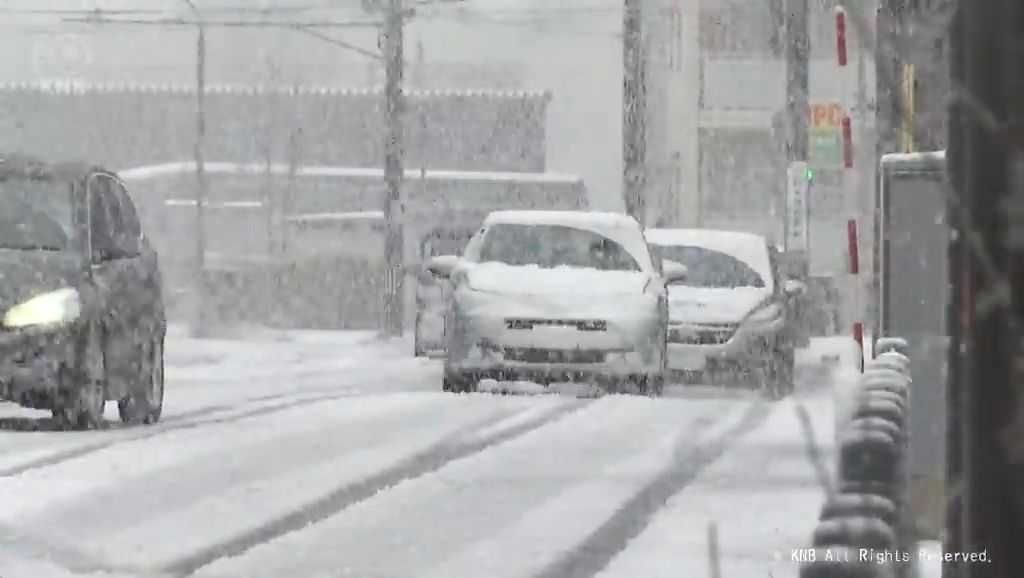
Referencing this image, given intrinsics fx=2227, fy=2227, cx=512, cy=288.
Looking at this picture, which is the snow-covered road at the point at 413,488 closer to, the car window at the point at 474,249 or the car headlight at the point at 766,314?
the car window at the point at 474,249

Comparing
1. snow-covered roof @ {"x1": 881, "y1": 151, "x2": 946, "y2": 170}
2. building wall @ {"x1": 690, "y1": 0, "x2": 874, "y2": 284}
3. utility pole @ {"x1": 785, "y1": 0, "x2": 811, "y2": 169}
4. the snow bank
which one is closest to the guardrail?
snow-covered roof @ {"x1": 881, "y1": 151, "x2": 946, "y2": 170}

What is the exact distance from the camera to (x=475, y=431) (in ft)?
44.2

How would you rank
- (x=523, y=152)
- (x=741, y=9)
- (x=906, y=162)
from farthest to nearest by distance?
(x=523, y=152)
(x=741, y=9)
(x=906, y=162)

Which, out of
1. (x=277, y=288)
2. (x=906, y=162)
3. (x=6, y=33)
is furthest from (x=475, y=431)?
(x=6, y=33)

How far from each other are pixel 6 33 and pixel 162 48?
4878 millimetres

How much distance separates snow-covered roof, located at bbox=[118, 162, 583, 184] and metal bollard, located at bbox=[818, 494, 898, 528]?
47586mm

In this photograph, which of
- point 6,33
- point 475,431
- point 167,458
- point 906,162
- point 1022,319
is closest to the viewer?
point 1022,319

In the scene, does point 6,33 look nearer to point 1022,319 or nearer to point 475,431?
point 475,431

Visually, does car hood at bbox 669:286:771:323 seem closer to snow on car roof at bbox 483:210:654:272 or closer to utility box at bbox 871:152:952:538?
snow on car roof at bbox 483:210:654:272

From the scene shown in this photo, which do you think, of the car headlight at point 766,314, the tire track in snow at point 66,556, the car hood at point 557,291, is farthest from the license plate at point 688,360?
the tire track in snow at point 66,556

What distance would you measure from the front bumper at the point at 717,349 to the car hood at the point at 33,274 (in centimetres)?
777

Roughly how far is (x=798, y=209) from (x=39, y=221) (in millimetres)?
14537

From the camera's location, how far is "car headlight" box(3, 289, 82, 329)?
503 inches

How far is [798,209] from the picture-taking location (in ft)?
87.9
